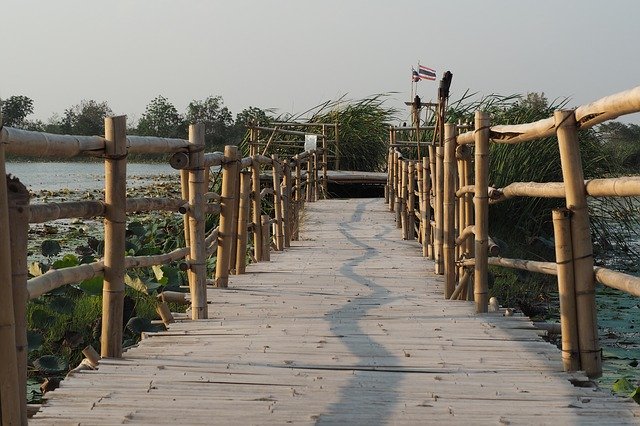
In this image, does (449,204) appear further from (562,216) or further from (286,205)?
(286,205)

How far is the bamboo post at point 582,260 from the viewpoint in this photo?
10.2ft

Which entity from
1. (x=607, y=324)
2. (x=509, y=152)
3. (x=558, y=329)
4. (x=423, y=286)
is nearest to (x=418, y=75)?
(x=509, y=152)

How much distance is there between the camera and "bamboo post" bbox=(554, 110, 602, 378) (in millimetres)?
3117

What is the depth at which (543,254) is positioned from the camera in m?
9.57

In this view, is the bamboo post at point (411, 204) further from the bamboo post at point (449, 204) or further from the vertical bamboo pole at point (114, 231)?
the vertical bamboo pole at point (114, 231)

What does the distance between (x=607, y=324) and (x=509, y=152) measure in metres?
3.24

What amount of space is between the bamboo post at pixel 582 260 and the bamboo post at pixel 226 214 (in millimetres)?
2553

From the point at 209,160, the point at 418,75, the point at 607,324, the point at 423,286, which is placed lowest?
the point at 607,324

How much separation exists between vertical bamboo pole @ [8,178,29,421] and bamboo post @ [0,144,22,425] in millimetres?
67

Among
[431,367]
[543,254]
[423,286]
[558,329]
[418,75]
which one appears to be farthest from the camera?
[418,75]

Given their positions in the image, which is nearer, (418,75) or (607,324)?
(607,324)

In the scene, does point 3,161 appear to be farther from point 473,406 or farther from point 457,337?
point 457,337

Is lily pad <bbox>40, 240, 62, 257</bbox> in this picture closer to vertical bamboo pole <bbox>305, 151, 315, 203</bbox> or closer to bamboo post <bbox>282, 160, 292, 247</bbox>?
bamboo post <bbox>282, 160, 292, 247</bbox>

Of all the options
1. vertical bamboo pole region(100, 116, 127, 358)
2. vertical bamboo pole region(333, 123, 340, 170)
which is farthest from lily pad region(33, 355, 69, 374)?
vertical bamboo pole region(333, 123, 340, 170)
